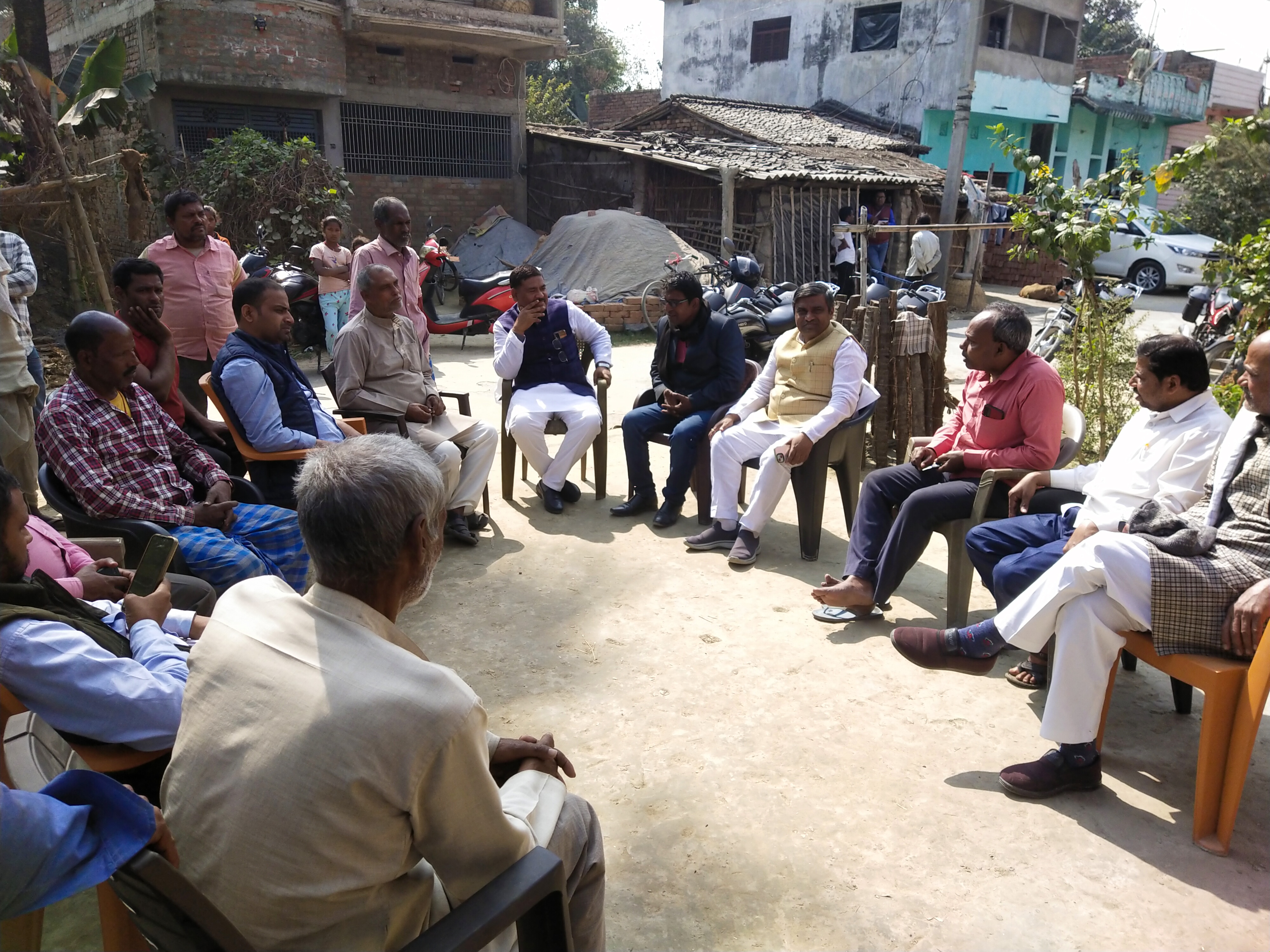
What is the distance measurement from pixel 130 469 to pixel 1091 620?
3253mm

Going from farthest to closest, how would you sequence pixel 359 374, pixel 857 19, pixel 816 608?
1. pixel 857 19
2. pixel 359 374
3. pixel 816 608

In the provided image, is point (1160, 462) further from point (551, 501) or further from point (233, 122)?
point (233, 122)

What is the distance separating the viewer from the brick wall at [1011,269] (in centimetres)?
1858

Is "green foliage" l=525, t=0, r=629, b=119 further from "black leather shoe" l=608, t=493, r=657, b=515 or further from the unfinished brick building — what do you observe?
"black leather shoe" l=608, t=493, r=657, b=515

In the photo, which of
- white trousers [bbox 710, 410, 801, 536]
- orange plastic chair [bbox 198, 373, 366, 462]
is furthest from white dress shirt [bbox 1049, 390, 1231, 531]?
orange plastic chair [bbox 198, 373, 366, 462]

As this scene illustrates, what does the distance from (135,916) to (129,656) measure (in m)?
1.01

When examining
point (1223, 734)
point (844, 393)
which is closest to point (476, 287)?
point (844, 393)

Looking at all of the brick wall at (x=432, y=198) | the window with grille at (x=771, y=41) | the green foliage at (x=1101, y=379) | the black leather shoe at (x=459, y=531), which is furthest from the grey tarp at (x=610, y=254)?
the window with grille at (x=771, y=41)

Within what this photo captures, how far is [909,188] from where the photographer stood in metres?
17.1

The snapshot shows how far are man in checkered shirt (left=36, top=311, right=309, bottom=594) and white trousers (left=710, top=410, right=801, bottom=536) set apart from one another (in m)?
2.21

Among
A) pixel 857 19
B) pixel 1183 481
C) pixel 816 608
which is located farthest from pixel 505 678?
pixel 857 19

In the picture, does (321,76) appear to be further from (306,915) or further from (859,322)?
(306,915)

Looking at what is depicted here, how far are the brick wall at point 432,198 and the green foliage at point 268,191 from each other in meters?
2.27

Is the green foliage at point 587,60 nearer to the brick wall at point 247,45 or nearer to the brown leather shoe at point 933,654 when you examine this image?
the brick wall at point 247,45
